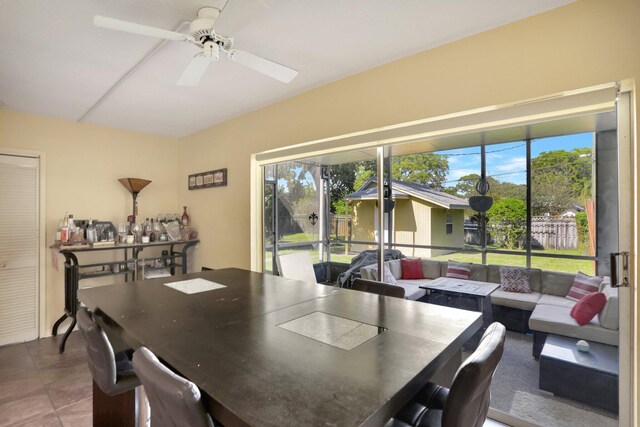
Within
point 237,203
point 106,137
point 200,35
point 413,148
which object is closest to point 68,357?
point 237,203

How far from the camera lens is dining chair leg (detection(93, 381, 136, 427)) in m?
1.68

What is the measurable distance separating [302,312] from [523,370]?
1897mm

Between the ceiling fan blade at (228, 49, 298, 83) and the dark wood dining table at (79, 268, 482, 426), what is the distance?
1.32 meters

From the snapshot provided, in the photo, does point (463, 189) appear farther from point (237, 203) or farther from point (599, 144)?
point (237, 203)

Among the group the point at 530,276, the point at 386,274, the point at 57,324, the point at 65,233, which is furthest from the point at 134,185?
the point at 530,276

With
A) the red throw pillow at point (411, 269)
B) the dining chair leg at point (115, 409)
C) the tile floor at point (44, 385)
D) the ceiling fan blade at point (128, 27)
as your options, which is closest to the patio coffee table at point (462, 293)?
the red throw pillow at point (411, 269)

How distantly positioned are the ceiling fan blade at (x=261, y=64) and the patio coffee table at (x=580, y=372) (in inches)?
94.5

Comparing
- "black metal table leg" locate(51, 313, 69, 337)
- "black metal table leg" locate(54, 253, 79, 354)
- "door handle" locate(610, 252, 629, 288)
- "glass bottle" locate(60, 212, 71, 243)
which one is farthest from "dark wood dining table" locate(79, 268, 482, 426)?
"black metal table leg" locate(51, 313, 69, 337)

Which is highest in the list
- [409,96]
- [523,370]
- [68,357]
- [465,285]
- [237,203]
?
[409,96]

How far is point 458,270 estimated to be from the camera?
266 cm

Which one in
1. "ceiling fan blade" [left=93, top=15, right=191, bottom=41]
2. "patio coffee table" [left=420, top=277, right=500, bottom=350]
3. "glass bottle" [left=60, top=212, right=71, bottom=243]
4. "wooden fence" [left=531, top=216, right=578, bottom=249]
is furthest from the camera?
"glass bottle" [left=60, top=212, right=71, bottom=243]

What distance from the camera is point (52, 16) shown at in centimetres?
175

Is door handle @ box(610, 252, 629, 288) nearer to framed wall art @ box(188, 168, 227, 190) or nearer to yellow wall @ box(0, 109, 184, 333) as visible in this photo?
framed wall art @ box(188, 168, 227, 190)

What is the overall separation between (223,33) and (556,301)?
9.03 feet
